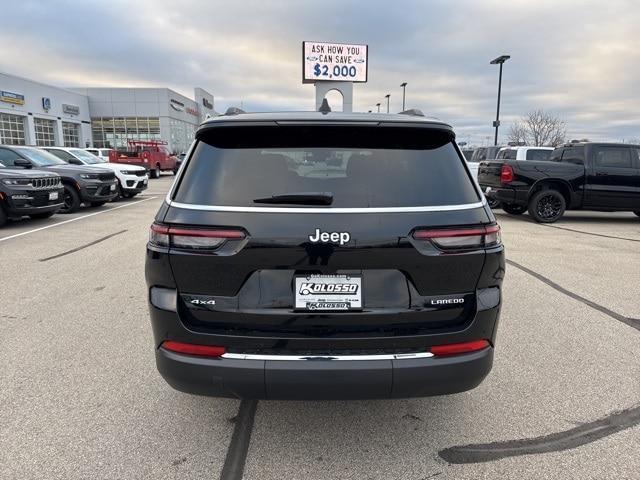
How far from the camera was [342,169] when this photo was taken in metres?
2.38

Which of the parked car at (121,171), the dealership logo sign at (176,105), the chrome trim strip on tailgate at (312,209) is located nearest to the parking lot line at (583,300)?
the chrome trim strip on tailgate at (312,209)

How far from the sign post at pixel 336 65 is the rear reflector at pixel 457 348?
3280 centimetres

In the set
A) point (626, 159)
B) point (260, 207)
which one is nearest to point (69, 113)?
point (626, 159)

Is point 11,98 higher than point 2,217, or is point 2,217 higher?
point 11,98

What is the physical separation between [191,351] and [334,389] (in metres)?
0.74

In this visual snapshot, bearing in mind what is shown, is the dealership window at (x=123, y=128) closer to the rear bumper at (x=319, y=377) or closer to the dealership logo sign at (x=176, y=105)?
the dealership logo sign at (x=176, y=105)

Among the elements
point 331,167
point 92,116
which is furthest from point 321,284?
point 92,116

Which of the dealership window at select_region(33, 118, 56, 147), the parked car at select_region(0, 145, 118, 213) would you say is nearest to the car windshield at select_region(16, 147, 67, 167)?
the parked car at select_region(0, 145, 118, 213)

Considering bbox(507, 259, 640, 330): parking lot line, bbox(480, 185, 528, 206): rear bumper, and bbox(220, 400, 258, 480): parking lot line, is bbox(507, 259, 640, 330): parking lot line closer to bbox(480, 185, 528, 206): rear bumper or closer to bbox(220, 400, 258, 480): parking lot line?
bbox(220, 400, 258, 480): parking lot line

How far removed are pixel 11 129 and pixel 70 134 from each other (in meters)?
8.75

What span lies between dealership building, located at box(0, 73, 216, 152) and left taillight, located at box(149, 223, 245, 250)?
45.1 m

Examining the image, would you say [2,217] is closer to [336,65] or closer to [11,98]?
[336,65]

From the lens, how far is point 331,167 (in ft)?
7.92

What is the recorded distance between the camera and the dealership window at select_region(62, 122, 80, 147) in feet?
156
